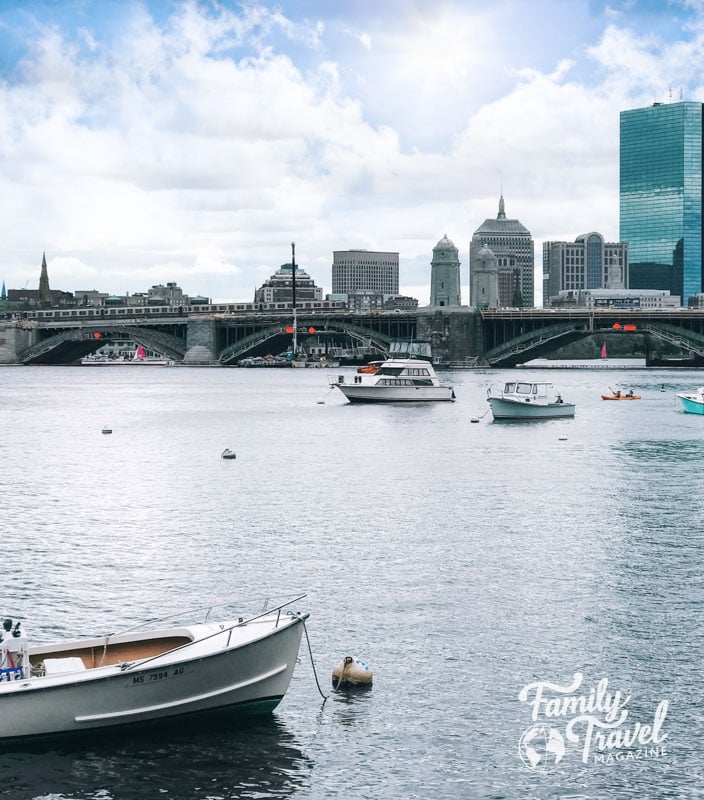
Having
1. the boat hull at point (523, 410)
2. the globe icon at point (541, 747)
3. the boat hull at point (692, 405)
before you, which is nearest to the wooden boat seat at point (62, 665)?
the globe icon at point (541, 747)

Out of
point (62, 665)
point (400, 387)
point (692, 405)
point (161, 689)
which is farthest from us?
point (400, 387)

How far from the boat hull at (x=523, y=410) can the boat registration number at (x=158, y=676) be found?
333 ft

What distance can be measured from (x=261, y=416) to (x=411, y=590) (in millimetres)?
92113

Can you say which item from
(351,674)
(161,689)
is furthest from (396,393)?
(161,689)

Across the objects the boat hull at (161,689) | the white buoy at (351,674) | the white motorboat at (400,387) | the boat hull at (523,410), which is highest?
the white motorboat at (400,387)

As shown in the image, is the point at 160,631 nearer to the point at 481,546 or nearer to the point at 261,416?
the point at 481,546

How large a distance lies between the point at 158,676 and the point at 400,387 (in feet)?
431

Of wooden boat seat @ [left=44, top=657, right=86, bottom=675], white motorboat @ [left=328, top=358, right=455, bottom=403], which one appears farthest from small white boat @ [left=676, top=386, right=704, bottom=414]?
wooden boat seat @ [left=44, top=657, right=86, bottom=675]

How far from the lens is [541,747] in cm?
2991

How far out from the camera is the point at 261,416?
135875 millimetres

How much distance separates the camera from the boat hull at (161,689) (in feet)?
94.3

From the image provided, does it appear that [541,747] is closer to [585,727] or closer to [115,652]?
[585,727]

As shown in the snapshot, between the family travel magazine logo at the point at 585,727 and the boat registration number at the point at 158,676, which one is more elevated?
the boat registration number at the point at 158,676

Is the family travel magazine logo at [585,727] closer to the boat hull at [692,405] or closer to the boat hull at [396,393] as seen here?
the boat hull at [692,405]
